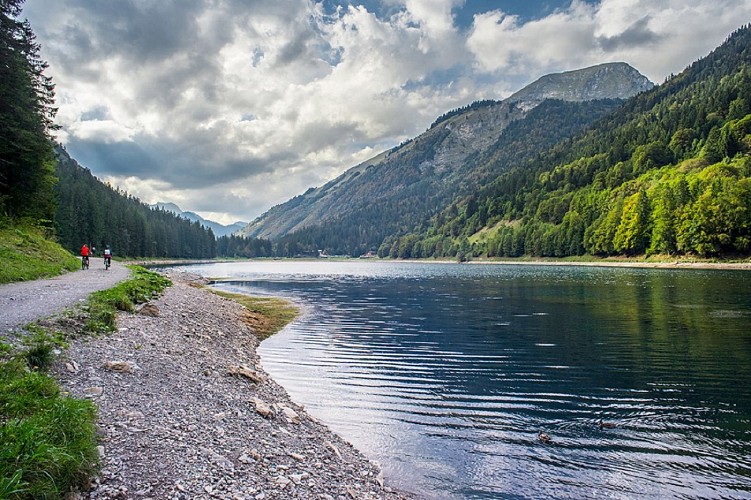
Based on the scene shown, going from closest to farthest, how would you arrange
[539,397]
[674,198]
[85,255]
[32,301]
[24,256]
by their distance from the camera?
[539,397], [32,301], [24,256], [85,255], [674,198]

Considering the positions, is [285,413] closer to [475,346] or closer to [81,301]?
[81,301]

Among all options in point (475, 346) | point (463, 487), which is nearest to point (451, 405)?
point (463, 487)

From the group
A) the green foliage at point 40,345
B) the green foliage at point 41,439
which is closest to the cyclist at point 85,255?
the green foliage at point 40,345

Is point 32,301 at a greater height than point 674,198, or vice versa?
point 674,198

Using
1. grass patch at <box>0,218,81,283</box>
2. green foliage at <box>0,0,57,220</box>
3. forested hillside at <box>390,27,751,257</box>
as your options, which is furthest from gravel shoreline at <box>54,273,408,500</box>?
forested hillside at <box>390,27,751,257</box>

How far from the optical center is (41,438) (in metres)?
6.44

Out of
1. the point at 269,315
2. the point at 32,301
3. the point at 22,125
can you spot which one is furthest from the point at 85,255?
the point at 32,301

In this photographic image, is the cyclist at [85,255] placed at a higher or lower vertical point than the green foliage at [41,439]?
higher

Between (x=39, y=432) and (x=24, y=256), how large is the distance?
121 ft

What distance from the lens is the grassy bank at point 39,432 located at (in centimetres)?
554

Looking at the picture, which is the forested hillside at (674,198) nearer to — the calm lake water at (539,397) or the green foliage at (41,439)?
the calm lake water at (539,397)

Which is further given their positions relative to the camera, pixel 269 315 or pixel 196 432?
pixel 269 315

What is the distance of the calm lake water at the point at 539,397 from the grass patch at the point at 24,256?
18196 mm

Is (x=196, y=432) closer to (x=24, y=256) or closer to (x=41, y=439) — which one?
(x=41, y=439)
